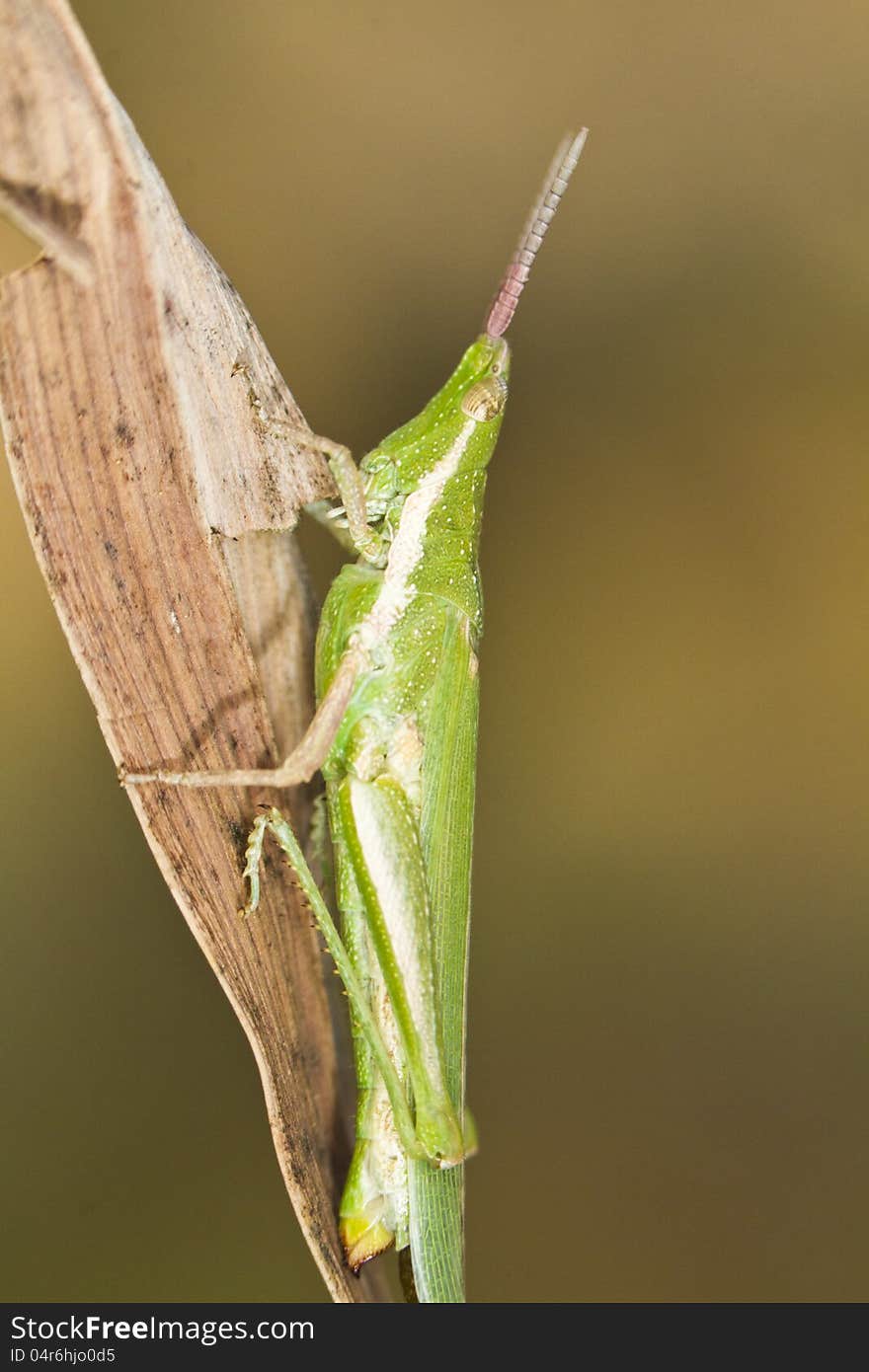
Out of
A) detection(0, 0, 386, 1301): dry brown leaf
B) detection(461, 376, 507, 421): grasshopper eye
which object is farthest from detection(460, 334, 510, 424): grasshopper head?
detection(0, 0, 386, 1301): dry brown leaf

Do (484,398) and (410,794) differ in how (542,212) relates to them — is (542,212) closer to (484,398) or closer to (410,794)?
(484,398)

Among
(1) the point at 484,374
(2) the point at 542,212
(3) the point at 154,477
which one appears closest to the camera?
(3) the point at 154,477

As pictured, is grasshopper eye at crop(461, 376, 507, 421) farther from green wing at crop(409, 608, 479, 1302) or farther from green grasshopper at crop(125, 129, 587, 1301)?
green wing at crop(409, 608, 479, 1302)

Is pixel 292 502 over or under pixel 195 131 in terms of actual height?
under

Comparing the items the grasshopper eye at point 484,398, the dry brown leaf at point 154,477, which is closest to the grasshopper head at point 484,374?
the grasshopper eye at point 484,398

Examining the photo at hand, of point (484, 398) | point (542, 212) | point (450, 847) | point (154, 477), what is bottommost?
point (450, 847)

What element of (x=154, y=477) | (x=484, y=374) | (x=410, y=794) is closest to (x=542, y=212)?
(x=484, y=374)

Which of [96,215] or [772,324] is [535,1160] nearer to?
[772,324]
